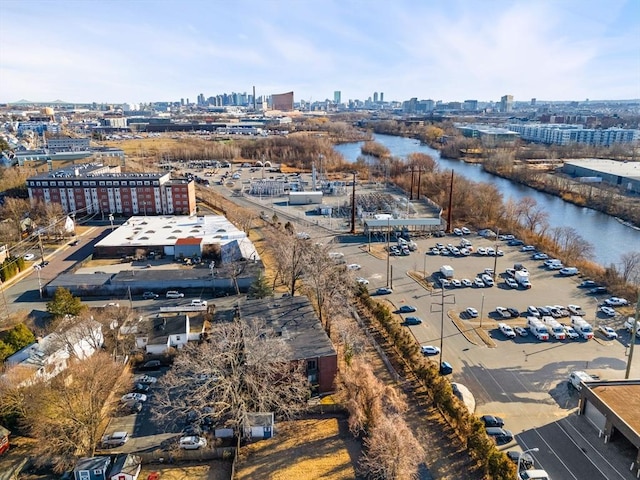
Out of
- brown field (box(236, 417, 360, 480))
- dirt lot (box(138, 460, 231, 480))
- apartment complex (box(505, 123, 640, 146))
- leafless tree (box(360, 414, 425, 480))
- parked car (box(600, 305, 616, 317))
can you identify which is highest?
apartment complex (box(505, 123, 640, 146))

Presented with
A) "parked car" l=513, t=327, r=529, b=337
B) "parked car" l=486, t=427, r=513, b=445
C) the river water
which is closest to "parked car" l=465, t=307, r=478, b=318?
"parked car" l=513, t=327, r=529, b=337

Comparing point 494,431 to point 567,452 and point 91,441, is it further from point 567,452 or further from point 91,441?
point 91,441

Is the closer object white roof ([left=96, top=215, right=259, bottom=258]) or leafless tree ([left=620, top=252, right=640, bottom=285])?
leafless tree ([left=620, top=252, right=640, bottom=285])

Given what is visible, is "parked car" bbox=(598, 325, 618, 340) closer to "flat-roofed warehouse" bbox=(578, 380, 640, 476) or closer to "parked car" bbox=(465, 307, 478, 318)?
"flat-roofed warehouse" bbox=(578, 380, 640, 476)

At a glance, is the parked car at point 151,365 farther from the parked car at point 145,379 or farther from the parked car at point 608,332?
the parked car at point 608,332

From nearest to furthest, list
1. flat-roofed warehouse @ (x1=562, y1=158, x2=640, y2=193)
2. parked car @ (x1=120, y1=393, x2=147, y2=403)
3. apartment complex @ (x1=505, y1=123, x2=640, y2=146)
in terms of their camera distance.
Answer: parked car @ (x1=120, y1=393, x2=147, y2=403)
flat-roofed warehouse @ (x1=562, y1=158, x2=640, y2=193)
apartment complex @ (x1=505, y1=123, x2=640, y2=146)

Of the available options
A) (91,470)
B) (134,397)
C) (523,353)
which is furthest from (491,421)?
(134,397)

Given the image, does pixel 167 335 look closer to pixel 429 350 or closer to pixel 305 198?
pixel 429 350
